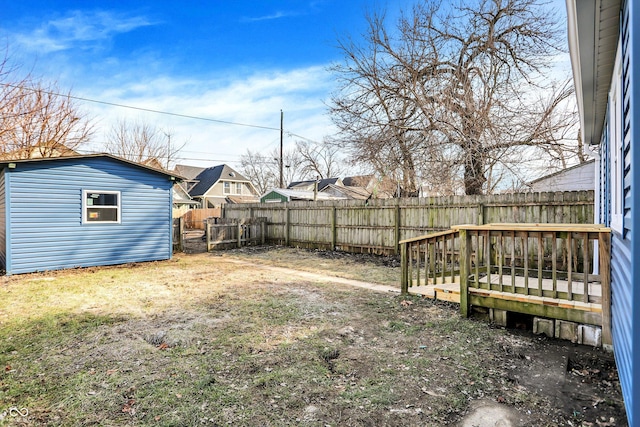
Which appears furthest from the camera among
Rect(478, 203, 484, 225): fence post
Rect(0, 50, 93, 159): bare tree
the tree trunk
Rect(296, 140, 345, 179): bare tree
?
Rect(296, 140, 345, 179): bare tree

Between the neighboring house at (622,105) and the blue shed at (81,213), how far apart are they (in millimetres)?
9771

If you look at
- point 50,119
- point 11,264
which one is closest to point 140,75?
point 50,119

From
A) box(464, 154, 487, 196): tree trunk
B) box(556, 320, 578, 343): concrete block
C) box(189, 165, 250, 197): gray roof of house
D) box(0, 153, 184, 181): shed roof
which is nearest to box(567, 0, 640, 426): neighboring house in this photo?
box(556, 320, 578, 343): concrete block

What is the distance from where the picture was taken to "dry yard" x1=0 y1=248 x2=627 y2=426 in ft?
7.89

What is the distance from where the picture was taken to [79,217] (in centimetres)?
855

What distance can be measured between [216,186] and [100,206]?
2364 cm

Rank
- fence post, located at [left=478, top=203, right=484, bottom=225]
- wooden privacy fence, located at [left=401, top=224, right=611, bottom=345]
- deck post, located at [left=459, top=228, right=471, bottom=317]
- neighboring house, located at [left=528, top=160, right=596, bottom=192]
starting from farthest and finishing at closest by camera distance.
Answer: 1. neighboring house, located at [left=528, top=160, right=596, bottom=192]
2. fence post, located at [left=478, top=203, right=484, bottom=225]
3. deck post, located at [left=459, top=228, right=471, bottom=317]
4. wooden privacy fence, located at [left=401, top=224, right=611, bottom=345]

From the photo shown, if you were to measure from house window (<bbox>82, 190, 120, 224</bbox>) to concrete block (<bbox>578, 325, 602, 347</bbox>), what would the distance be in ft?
33.5

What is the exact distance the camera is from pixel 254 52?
621 inches

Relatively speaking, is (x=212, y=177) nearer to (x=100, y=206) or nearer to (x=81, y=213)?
(x=100, y=206)

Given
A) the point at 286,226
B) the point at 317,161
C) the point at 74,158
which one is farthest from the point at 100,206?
the point at 317,161

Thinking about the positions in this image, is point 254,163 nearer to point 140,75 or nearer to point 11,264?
point 140,75

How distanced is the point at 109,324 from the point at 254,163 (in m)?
38.2

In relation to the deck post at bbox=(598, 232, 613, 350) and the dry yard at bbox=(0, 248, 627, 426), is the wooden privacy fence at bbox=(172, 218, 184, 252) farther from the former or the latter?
the deck post at bbox=(598, 232, 613, 350)
